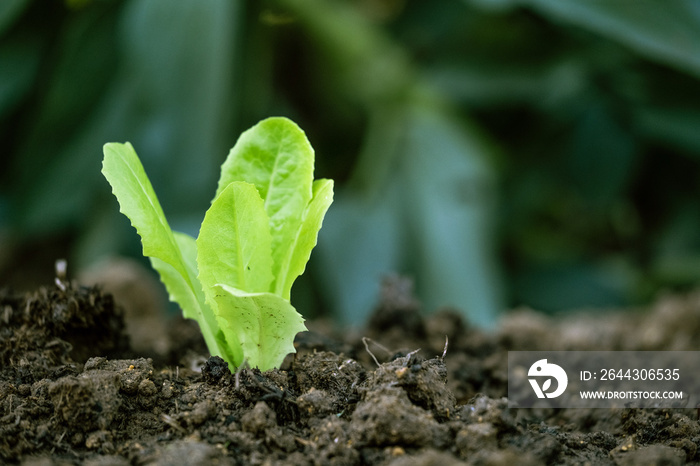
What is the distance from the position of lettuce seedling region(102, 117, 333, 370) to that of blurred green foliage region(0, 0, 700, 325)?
0.86 meters

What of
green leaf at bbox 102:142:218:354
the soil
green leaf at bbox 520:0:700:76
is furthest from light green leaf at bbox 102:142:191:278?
green leaf at bbox 520:0:700:76

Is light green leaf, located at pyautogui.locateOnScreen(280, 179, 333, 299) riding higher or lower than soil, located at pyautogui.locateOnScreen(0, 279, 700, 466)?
higher

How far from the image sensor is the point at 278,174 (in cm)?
65

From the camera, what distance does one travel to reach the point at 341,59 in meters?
1.93

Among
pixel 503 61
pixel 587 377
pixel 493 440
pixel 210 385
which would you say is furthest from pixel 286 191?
pixel 503 61

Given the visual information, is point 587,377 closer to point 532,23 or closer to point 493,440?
point 493,440

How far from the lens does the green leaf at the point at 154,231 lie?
22.2 inches

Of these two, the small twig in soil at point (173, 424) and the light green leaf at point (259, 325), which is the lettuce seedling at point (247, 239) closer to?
the light green leaf at point (259, 325)

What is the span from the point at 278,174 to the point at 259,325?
0.50 ft

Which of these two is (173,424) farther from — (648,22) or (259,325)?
(648,22)

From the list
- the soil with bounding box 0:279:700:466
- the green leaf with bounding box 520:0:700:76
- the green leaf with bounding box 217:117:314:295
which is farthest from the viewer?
the green leaf with bounding box 520:0:700:76

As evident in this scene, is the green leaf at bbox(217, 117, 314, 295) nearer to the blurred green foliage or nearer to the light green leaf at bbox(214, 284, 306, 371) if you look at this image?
the light green leaf at bbox(214, 284, 306, 371)

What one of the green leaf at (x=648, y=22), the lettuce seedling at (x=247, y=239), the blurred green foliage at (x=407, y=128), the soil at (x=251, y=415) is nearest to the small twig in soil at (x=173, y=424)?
the soil at (x=251, y=415)

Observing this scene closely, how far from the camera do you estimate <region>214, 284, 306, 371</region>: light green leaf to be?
1.84 ft
